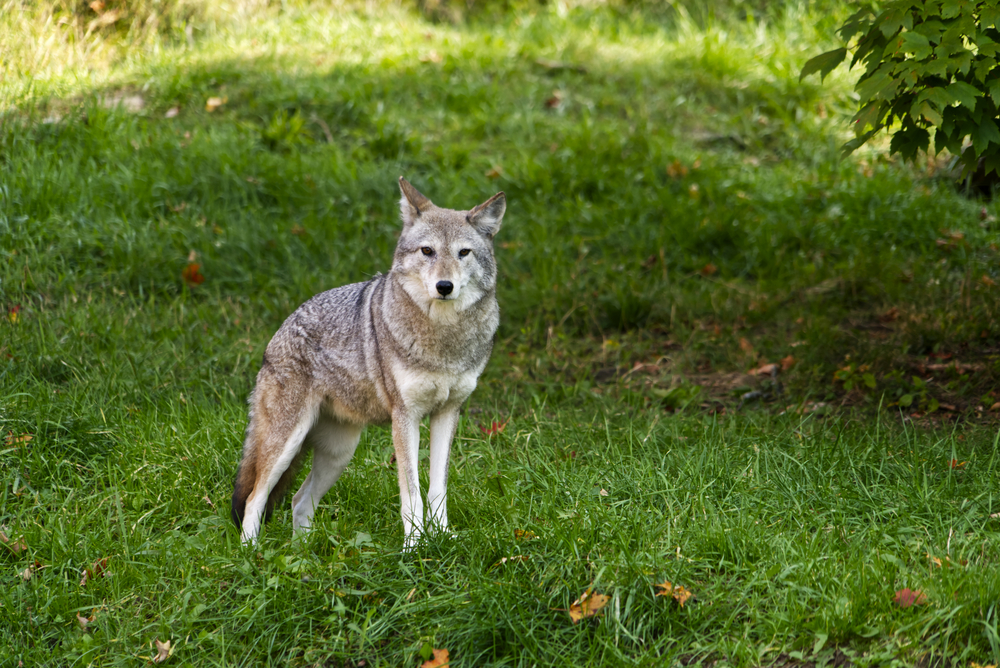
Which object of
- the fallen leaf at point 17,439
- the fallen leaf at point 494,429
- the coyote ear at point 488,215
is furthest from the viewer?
the fallen leaf at point 494,429

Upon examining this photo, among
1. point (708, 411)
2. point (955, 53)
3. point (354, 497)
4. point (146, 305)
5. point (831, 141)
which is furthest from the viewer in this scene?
point (831, 141)

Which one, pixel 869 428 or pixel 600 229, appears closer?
pixel 869 428

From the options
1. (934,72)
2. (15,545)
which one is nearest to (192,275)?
(15,545)

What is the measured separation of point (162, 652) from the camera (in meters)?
3.53

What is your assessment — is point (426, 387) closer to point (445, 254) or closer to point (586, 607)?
point (445, 254)

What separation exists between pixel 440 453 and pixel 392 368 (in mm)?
526

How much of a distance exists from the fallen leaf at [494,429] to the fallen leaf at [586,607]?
7.13 ft

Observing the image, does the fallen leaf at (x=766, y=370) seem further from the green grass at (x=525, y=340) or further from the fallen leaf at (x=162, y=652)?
the fallen leaf at (x=162, y=652)

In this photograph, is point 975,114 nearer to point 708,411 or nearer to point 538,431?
point 708,411

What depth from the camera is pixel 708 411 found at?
20.5 feet

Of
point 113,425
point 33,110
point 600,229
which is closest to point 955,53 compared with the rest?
point 600,229

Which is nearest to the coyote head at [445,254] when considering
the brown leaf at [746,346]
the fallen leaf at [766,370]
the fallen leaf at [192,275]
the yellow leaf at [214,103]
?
the fallen leaf at [766,370]

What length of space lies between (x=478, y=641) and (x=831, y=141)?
844cm

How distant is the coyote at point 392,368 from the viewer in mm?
4293
